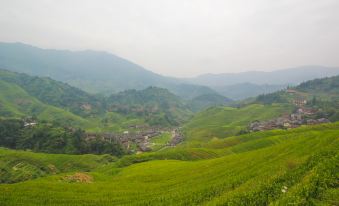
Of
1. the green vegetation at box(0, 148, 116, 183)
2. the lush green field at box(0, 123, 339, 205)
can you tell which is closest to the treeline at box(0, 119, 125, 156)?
the green vegetation at box(0, 148, 116, 183)

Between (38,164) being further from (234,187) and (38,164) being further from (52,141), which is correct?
(234,187)

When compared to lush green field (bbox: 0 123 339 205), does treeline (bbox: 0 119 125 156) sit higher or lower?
lower

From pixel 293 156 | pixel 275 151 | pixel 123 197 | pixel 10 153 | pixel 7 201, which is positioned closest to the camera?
pixel 7 201

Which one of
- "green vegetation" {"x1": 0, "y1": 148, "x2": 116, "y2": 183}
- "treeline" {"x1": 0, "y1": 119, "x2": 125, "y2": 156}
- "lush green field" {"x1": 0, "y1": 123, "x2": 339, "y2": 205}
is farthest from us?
"treeline" {"x1": 0, "y1": 119, "x2": 125, "y2": 156}

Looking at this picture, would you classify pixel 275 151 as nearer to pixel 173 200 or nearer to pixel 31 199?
pixel 173 200

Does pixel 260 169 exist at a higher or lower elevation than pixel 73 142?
higher

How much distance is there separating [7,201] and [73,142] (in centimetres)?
13755

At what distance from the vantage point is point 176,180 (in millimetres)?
59656

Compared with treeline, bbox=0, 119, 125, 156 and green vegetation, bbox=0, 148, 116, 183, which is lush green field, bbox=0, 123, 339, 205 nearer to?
green vegetation, bbox=0, 148, 116, 183

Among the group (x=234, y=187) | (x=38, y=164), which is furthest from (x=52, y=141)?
(x=234, y=187)

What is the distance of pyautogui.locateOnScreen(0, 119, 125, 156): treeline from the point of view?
17212 cm

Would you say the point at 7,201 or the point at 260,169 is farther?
the point at 260,169

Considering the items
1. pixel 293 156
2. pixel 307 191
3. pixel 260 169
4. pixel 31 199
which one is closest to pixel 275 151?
pixel 293 156

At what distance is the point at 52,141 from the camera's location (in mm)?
174500
